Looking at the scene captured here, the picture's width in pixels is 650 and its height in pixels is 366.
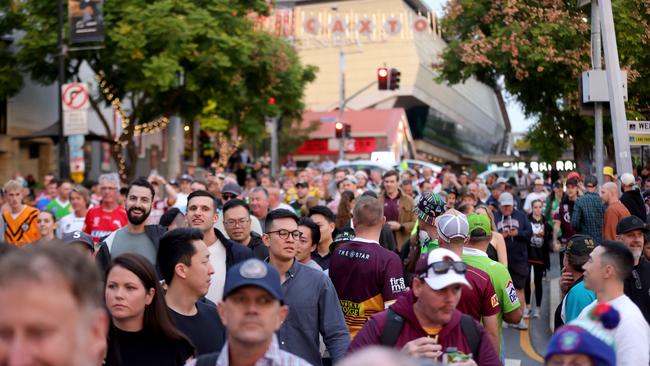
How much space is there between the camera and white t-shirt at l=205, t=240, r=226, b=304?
22.1ft

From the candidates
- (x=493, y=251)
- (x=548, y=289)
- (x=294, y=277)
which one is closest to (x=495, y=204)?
(x=548, y=289)

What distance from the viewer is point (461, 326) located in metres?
4.52

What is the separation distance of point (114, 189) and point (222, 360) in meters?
7.05

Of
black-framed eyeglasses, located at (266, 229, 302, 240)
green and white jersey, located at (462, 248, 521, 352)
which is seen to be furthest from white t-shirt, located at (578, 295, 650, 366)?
black-framed eyeglasses, located at (266, 229, 302, 240)

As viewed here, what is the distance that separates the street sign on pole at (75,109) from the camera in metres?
20.1

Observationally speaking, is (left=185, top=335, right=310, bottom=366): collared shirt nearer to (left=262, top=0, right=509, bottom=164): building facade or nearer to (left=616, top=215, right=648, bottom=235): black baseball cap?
(left=616, top=215, right=648, bottom=235): black baseball cap

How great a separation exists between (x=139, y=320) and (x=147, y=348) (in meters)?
0.15

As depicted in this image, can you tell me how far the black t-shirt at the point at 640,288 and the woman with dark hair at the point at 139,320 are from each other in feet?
12.7

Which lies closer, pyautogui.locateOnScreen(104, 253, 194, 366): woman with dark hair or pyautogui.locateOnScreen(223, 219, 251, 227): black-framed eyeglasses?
pyautogui.locateOnScreen(104, 253, 194, 366): woman with dark hair

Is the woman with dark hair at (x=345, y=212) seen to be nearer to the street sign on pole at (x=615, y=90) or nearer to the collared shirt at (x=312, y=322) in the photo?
the street sign on pole at (x=615, y=90)

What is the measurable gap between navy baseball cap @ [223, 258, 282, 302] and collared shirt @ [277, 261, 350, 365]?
216cm

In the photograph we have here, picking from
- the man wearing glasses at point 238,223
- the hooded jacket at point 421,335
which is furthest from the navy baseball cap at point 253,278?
the man wearing glasses at point 238,223

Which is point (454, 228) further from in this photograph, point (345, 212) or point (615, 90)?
point (615, 90)

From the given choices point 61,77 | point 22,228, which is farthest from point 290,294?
point 61,77
